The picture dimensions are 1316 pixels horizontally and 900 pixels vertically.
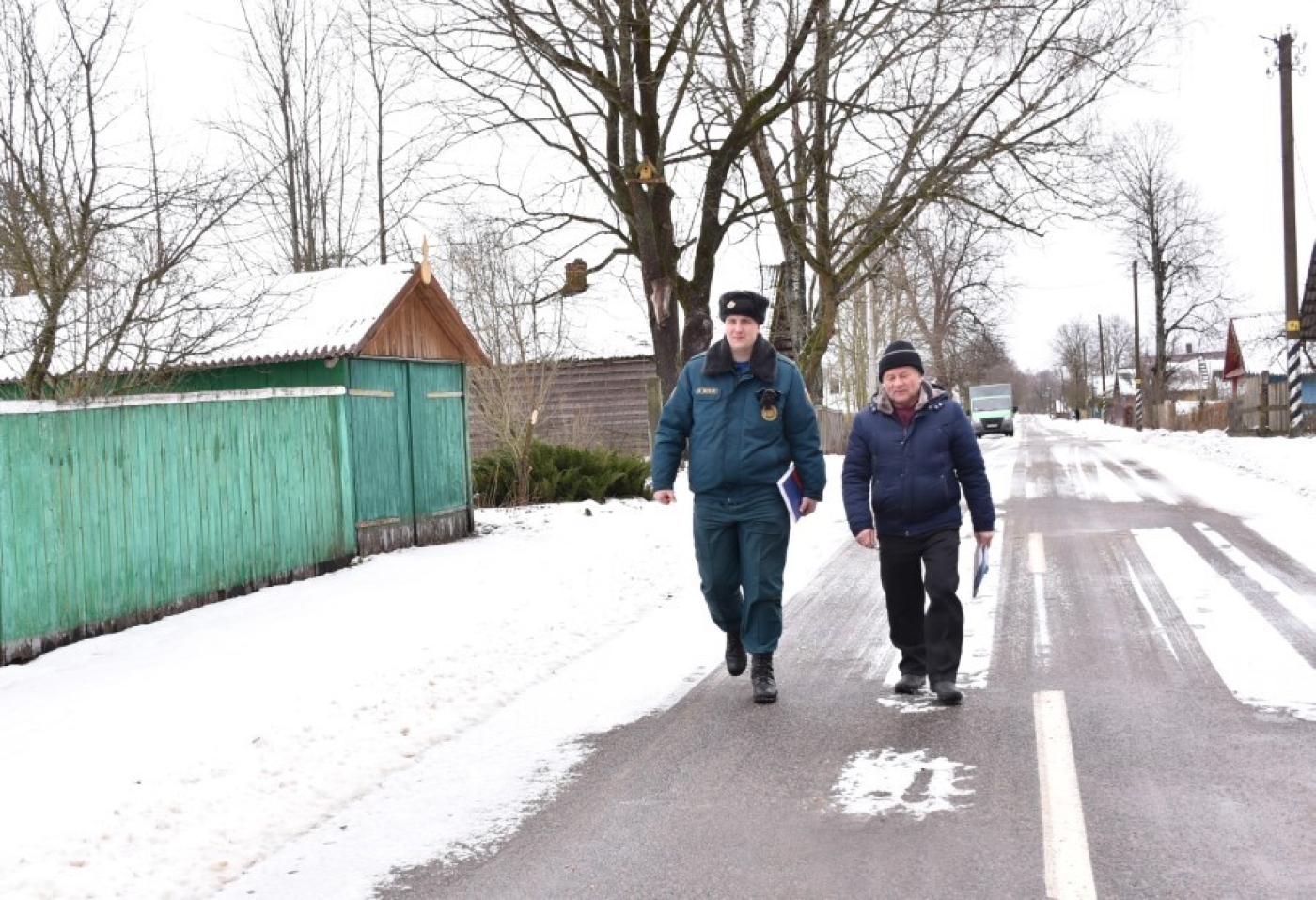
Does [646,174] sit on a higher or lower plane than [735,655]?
higher

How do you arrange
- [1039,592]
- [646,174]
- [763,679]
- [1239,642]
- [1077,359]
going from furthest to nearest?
[1077,359], [646,174], [1039,592], [1239,642], [763,679]

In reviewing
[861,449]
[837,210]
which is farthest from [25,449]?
[837,210]

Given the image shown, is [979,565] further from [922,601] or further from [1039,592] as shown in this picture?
[1039,592]

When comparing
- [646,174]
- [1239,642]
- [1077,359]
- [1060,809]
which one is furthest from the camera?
[1077,359]

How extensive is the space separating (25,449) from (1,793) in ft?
12.5

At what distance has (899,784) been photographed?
4727 millimetres

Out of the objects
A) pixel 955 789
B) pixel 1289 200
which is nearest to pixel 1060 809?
pixel 955 789

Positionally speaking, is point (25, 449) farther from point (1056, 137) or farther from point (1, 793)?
point (1056, 137)

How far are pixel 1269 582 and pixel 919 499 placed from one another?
4406 mm

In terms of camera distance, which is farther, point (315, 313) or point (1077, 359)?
point (1077, 359)

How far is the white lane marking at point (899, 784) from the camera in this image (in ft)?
14.6

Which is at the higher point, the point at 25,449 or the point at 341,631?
the point at 25,449

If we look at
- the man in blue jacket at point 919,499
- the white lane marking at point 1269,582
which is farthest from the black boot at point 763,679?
the white lane marking at point 1269,582

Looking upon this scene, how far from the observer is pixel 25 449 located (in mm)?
8383
